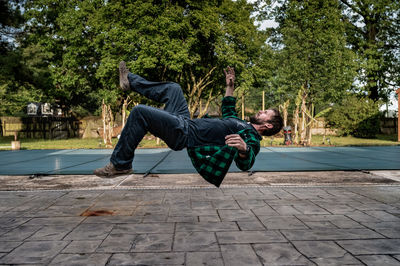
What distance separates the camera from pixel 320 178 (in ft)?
26.8

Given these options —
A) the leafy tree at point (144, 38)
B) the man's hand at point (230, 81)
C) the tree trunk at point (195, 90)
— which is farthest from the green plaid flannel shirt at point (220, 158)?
the tree trunk at point (195, 90)

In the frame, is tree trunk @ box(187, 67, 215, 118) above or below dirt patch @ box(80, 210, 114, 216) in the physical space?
above

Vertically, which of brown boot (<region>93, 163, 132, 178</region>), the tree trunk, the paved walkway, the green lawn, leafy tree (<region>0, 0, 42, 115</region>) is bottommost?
the paved walkway

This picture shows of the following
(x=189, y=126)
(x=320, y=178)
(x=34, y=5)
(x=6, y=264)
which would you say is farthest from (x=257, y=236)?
(x=34, y=5)

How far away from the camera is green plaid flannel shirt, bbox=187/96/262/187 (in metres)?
3.34

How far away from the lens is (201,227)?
4312 mm

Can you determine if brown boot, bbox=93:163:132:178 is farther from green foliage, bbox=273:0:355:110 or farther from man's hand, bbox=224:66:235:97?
green foliage, bbox=273:0:355:110

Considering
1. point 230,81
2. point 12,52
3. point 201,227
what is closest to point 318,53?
point 230,81

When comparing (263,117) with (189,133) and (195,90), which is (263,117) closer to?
(189,133)

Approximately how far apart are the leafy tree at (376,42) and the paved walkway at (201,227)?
93.2 ft

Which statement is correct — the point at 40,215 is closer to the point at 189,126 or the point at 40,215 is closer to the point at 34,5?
the point at 189,126

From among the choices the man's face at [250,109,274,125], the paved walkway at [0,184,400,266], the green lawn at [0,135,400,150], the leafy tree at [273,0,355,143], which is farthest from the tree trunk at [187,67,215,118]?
the man's face at [250,109,274,125]

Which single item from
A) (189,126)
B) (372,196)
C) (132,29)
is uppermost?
(132,29)

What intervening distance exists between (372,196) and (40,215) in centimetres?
615
